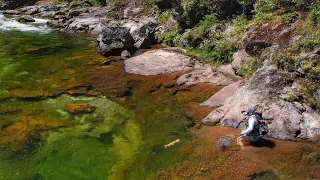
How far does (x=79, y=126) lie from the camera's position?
40.5 feet

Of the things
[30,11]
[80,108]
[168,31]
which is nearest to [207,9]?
[168,31]

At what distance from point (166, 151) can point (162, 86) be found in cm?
627

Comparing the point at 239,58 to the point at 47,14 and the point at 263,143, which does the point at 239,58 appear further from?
the point at 47,14

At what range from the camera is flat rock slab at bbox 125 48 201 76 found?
61.1 feet

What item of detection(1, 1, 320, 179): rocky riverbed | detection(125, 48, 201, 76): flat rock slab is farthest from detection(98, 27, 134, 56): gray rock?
detection(125, 48, 201, 76): flat rock slab

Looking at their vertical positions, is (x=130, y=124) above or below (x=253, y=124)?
below

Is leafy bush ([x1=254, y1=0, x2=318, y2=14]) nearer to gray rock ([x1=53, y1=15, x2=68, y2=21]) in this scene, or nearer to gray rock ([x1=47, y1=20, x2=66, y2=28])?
gray rock ([x1=47, y1=20, x2=66, y2=28])

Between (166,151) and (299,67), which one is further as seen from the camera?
(299,67)

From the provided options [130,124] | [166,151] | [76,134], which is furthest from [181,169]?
[76,134]

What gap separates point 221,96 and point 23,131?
8477 mm

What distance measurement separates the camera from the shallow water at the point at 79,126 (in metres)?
9.84

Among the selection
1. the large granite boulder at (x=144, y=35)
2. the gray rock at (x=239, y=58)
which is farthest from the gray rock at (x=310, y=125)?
the large granite boulder at (x=144, y=35)

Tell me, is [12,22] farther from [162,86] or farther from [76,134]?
[76,134]

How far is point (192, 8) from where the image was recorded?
22875mm
